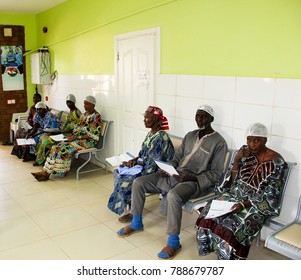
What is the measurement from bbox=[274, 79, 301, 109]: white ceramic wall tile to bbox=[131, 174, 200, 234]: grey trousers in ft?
3.08

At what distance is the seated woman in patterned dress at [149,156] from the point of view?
10.3ft

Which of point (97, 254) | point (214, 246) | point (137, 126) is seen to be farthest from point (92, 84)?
point (214, 246)

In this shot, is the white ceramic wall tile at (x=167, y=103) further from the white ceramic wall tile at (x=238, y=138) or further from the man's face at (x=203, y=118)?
the white ceramic wall tile at (x=238, y=138)

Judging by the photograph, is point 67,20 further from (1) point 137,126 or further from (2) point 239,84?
(2) point 239,84

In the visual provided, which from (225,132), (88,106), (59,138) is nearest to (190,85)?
(225,132)

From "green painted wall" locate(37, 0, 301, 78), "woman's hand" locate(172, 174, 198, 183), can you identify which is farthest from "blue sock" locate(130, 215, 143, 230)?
"green painted wall" locate(37, 0, 301, 78)

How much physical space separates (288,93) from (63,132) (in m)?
3.55

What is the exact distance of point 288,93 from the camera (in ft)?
8.25

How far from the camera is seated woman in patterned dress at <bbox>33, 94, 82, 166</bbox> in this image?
4.89m

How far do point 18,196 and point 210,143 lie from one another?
2339mm

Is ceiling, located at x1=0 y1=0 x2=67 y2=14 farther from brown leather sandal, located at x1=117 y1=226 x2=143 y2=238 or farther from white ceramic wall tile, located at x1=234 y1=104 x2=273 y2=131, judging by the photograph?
brown leather sandal, located at x1=117 y1=226 x2=143 y2=238

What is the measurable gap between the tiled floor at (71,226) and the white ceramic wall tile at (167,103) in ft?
3.32

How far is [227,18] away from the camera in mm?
2893

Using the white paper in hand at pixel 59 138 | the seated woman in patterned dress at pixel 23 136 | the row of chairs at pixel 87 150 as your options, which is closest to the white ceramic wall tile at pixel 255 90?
the row of chairs at pixel 87 150
